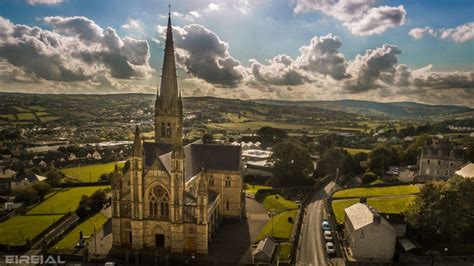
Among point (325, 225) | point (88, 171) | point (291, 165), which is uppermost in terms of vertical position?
point (291, 165)

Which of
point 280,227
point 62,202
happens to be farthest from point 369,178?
point 62,202

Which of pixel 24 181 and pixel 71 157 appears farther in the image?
pixel 71 157

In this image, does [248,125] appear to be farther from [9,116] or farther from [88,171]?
[9,116]

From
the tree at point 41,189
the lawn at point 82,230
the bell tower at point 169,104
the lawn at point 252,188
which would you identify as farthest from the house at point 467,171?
the tree at point 41,189

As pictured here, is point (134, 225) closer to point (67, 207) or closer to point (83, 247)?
point (83, 247)

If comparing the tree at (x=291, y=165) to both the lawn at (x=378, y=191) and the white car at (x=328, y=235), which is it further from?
the white car at (x=328, y=235)

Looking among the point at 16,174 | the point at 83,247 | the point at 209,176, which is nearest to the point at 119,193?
the point at 83,247
